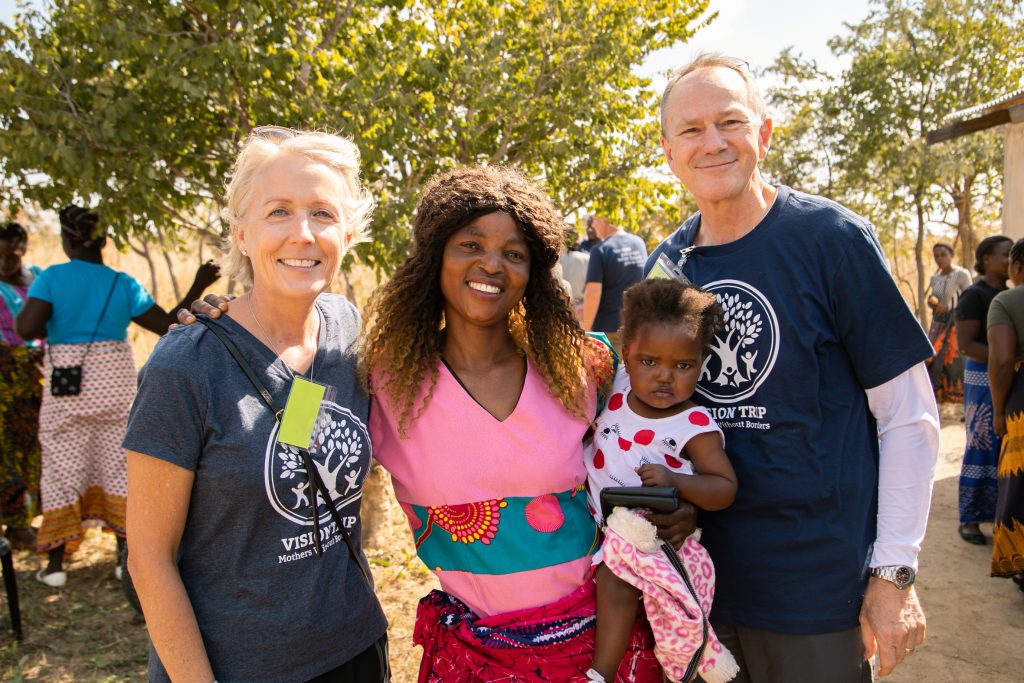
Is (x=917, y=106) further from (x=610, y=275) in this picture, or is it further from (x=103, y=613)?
(x=103, y=613)

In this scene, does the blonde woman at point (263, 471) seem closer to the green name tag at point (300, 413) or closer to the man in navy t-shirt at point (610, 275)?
the green name tag at point (300, 413)

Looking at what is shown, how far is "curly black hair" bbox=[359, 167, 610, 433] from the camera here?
1.92 metres

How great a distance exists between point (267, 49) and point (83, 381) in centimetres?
224

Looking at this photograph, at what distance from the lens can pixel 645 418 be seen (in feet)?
6.37

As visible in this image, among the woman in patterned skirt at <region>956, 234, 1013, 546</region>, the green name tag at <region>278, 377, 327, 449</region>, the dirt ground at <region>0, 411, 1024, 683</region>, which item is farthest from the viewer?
the woman in patterned skirt at <region>956, 234, 1013, 546</region>

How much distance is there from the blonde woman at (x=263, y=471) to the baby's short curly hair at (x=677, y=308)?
788 millimetres

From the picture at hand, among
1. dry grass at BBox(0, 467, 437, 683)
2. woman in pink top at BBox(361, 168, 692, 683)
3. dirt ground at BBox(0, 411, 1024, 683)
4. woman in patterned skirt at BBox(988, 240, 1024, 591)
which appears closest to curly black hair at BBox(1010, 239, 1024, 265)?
woman in patterned skirt at BBox(988, 240, 1024, 591)

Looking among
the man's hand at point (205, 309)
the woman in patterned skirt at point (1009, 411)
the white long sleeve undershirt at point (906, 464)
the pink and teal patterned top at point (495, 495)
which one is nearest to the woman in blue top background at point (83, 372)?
the man's hand at point (205, 309)

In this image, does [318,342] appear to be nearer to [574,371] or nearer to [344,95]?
[574,371]

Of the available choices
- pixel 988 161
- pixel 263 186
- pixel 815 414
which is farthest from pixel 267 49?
pixel 988 161

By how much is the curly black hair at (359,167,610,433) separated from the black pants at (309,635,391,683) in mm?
601

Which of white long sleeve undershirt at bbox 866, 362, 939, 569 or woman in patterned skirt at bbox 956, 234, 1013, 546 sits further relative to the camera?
woman in patterned skirt at bbox 956, 234, 1013, 546

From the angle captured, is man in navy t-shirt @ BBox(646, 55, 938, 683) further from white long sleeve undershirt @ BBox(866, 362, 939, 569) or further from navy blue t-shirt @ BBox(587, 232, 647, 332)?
navy blue t-shirt @ BBox(587, 232, 647, 332)

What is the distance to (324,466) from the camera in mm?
1735
